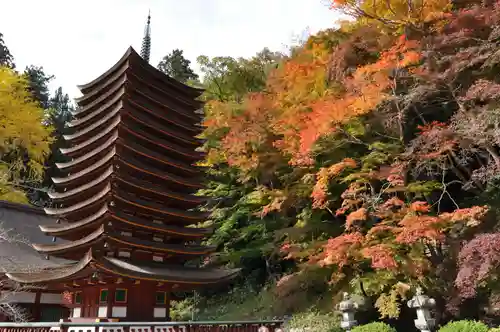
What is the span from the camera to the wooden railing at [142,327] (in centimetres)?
1031

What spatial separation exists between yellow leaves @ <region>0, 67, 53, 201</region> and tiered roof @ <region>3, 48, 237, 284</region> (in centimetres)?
507

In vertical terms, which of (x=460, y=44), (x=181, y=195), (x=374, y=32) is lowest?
(x=181, y=195)

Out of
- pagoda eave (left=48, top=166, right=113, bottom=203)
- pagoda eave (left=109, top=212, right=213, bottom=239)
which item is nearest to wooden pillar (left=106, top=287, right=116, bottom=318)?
pagoda eave (left=109, top=212, right=213, bottom=239)

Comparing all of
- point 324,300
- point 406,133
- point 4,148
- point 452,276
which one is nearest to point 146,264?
point 324,300

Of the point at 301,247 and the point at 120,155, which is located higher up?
the point at 120,155

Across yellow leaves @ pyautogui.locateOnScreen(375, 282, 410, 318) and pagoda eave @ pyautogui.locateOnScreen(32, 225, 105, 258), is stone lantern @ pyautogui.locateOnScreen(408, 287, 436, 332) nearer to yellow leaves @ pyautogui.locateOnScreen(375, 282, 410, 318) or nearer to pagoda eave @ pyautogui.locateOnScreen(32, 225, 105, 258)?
yellow leaves @ pyautogui.locateOnScreen(375, 282, 410, 318)

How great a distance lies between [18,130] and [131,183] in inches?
436

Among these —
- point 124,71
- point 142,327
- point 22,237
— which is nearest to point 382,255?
point 142,327

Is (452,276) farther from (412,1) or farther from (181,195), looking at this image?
(181,195)

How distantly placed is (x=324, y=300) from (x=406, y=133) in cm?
742

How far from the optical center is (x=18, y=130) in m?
21.4

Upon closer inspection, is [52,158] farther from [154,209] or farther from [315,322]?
[315,322]

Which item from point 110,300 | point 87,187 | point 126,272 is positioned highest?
Result: point 87,187

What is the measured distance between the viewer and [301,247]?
14938 millimetres
